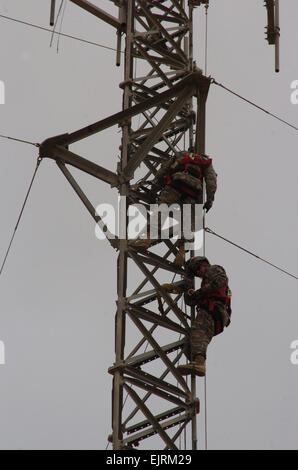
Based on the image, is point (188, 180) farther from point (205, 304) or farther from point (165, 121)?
point (205, 304)

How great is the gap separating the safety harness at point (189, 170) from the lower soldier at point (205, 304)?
1.07 meters

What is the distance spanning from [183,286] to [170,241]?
0.78 m

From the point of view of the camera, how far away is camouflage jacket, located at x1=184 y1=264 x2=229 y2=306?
2159cm

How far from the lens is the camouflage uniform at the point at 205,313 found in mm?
21328

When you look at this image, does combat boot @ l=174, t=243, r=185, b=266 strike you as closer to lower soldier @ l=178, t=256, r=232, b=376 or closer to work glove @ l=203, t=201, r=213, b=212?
lower soldier @ l=178, t=256, r=232, b=376

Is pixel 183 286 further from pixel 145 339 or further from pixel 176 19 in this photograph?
pixel 176 19

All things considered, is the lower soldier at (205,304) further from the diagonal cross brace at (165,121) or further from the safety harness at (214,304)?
the diagonal cross brace at (165,121)

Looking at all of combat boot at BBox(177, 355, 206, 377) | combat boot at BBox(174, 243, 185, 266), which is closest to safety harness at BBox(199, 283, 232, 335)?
combat boot at BBox(174, 243, 185, 266)

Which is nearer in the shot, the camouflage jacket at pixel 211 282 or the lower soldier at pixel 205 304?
the lower soldier at pixel 205 304

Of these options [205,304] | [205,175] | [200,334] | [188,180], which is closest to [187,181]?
[188,180]

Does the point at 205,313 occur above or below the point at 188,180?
below

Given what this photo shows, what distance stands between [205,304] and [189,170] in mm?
2066

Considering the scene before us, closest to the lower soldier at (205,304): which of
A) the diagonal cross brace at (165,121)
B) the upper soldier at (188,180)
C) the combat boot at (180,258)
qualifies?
the combat boot at (180,258)

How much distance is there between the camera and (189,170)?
2216 centimetres
